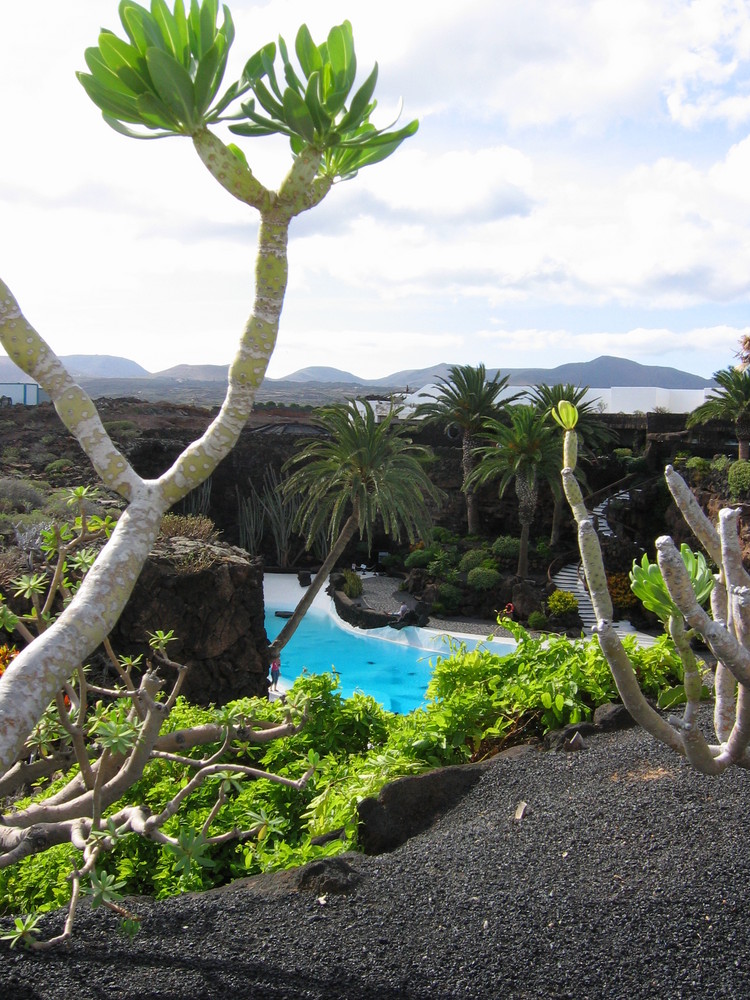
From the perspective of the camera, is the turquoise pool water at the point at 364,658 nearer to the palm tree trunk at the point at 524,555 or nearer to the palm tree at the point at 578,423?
the palm tree trunk at the point at 524,555

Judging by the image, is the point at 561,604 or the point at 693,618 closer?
the point at 693,618

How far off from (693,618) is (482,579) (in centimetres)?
1625

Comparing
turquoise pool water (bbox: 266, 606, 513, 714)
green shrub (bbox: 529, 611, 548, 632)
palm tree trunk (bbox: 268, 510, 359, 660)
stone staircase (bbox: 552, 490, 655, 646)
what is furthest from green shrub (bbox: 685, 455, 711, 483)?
palm tree trunk (bbox: 268, 510, 359, 660)

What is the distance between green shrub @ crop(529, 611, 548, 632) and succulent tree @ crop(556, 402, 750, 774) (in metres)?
13.9

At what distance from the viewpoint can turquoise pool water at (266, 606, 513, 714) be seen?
1448 cm

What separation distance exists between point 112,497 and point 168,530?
10.8ft

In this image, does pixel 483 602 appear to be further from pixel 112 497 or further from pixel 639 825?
pixel 639 825

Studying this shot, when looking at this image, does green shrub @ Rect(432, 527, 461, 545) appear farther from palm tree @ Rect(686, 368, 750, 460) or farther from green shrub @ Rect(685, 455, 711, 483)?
palm tree @ Rect(686, 368, 750, 460)

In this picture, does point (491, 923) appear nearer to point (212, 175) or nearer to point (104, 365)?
point (212, 175)

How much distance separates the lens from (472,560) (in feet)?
65.1

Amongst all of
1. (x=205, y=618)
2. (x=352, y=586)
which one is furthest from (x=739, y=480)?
(x=205, y=618)

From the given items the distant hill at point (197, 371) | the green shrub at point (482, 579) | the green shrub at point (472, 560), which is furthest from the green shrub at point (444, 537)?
the distant hill at point (197, 371)

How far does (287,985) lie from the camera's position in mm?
2803

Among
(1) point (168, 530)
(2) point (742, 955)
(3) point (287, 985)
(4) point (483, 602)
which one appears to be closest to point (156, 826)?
(3) point (287, 985)
